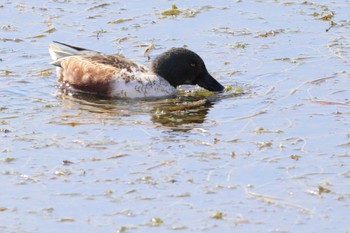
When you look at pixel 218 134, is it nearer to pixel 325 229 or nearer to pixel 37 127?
pixel 37 127

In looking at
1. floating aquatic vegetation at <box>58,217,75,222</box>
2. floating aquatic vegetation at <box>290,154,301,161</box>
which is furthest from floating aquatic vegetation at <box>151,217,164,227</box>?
floating aquatic vegetation at <box>290,154,301,161</box>

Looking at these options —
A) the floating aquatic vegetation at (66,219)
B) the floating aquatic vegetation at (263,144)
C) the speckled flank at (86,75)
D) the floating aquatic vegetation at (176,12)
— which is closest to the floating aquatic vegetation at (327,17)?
the floating aquatic vegetation at (176,12)

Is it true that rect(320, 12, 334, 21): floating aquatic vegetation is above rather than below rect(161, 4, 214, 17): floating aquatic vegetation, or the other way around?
below

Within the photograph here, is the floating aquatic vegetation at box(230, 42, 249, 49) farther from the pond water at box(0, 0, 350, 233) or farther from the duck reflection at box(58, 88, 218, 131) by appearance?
the duck reflection at box(58, 88, 218, 131)

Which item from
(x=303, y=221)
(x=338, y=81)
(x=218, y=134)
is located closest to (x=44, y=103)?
(x=218, y=134)

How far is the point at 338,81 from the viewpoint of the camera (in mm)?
11750

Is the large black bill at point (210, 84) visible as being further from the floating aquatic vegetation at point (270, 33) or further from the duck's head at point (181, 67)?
the floating aquatic vegetation at point (270, 33)

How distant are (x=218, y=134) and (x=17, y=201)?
2367 mm

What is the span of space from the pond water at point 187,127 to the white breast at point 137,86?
0.19 metres

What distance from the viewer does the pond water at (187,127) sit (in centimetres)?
813

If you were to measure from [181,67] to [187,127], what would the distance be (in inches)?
65.6

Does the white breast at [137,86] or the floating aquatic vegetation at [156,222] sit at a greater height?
the floating aquatic vegetation at [156,222]

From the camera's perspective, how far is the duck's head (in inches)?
473

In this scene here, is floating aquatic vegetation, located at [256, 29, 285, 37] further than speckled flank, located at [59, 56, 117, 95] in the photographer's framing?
Yes
